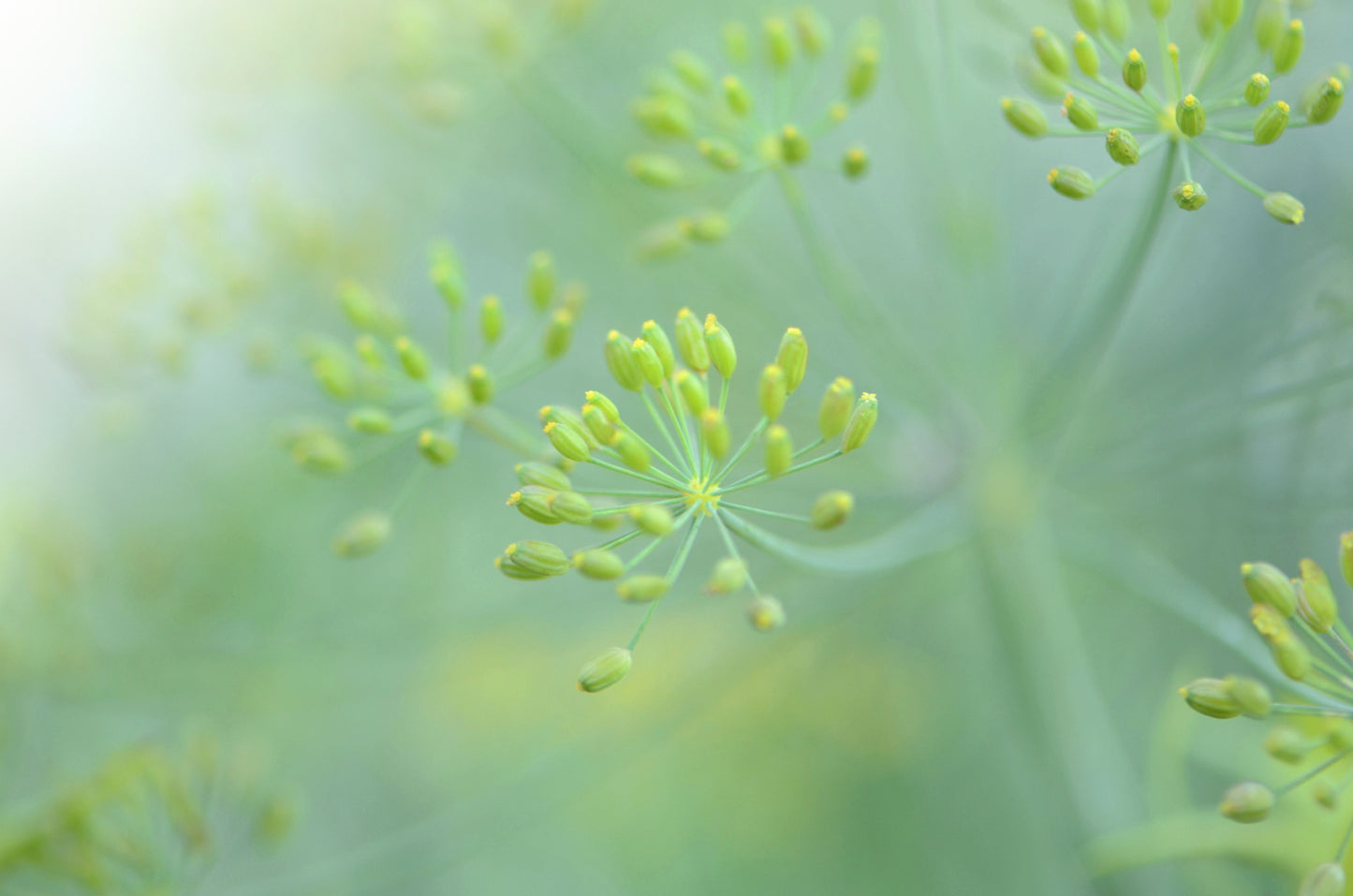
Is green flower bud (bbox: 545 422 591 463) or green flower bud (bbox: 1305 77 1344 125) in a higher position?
green flower bud (bbox: 1305 77 1344 125)

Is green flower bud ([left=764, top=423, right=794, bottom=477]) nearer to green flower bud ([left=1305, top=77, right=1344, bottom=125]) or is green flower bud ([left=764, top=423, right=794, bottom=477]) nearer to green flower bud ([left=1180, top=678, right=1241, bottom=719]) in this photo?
green flower bud ([left=1180, top=678, right=1241, bottom=719])

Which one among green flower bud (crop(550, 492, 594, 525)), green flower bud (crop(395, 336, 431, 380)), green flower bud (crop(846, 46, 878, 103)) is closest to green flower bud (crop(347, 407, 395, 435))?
green flower bud (crop(395, 336, 431, 380))

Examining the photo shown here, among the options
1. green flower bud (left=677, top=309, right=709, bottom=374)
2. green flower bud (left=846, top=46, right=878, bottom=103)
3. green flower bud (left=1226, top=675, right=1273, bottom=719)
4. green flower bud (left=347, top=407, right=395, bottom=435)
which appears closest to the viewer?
green flower bud (left=1226, top=675, right=1273, bottom=719)

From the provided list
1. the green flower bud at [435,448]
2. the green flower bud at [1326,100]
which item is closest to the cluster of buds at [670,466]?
the green flower bud at [435,448]

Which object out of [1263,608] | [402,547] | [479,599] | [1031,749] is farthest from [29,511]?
[1263,608]

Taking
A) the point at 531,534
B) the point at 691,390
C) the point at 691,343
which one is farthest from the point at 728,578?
the point at 531,534

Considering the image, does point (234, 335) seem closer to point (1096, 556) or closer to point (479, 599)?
point (479, 599)

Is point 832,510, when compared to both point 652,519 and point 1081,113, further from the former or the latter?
point 1081,113
